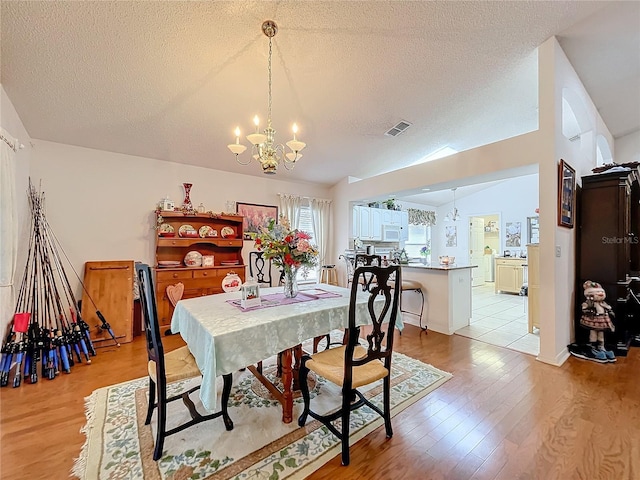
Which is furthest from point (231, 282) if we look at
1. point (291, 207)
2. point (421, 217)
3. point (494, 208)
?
point (494, 208)

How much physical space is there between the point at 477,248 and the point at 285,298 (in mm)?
7975

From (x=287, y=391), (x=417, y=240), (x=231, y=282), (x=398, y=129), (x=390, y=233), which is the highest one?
(x=398, y=129)

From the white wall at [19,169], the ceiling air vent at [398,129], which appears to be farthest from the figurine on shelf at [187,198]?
the ceiling air vent at [398,129]

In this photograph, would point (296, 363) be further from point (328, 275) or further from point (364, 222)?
point (364, 222)

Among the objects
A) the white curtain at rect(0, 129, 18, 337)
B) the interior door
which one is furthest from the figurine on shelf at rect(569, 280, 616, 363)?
the white curtain at rect(0, 129, 18, 337)

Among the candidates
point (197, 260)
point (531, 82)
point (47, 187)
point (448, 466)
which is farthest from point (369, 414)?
point (47, 187)

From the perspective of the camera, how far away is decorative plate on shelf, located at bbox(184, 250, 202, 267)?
4.21 m

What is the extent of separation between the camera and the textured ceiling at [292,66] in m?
2.22

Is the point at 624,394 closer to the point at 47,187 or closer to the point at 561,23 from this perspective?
the point at 561,23

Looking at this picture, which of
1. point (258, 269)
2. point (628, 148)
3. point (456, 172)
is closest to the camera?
point (258, 269)

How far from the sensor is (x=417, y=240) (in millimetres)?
8234

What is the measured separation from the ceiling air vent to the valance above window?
3.72 metres

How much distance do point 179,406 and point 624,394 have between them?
360 cm

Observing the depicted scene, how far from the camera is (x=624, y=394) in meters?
2.26
